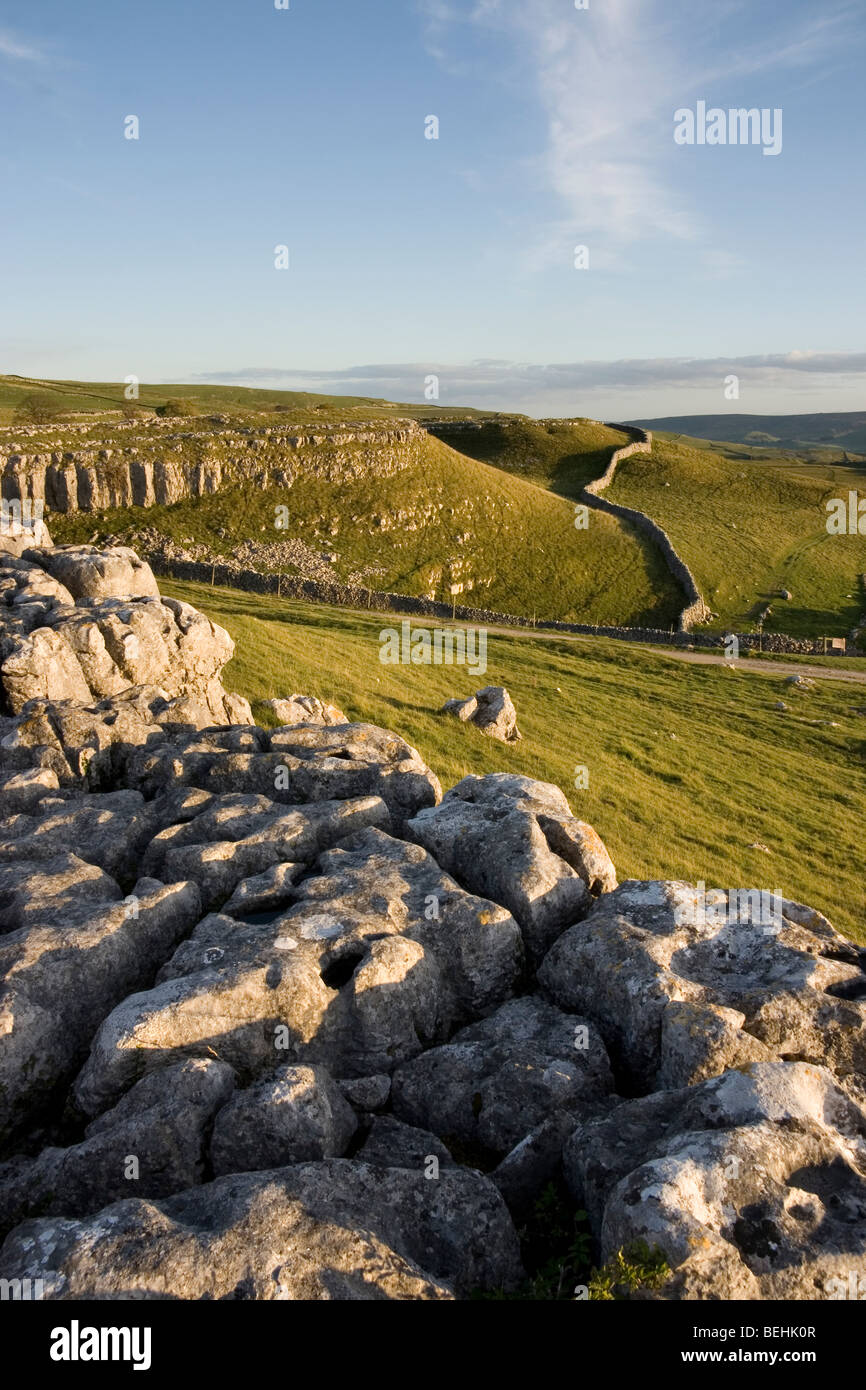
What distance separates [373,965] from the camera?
11266 millimetres

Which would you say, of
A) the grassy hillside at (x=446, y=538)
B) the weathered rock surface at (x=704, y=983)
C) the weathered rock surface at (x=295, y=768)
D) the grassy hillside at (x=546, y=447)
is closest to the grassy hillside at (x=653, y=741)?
the weathered rock surface at (x=295, y=768)

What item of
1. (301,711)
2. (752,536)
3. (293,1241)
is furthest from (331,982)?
(752,536)

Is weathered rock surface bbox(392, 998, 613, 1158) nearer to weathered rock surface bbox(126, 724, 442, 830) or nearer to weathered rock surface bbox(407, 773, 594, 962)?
weathered rock surface bbox(407, 773, 594, 962)

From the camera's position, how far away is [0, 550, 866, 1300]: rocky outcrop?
7.26m

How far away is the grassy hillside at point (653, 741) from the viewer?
103 feet

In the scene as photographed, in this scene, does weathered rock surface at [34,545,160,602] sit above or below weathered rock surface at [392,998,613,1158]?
above

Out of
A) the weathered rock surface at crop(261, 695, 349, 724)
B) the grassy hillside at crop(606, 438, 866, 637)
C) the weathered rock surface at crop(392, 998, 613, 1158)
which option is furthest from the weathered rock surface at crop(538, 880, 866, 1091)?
the grassy hillside at crop(606, 438, 866, 637)

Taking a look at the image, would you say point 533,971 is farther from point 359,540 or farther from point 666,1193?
point 359,540

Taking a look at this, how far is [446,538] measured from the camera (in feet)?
304

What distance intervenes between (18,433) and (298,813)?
91388 millimetres

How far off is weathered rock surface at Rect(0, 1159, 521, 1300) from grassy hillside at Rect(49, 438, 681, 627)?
245 feet

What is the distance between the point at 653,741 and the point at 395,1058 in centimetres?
3486

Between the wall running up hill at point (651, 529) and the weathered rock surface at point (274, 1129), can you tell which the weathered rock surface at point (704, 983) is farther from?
the wall running up hill at point (651, 529)

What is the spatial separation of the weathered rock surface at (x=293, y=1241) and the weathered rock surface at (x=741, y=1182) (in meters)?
1.39
